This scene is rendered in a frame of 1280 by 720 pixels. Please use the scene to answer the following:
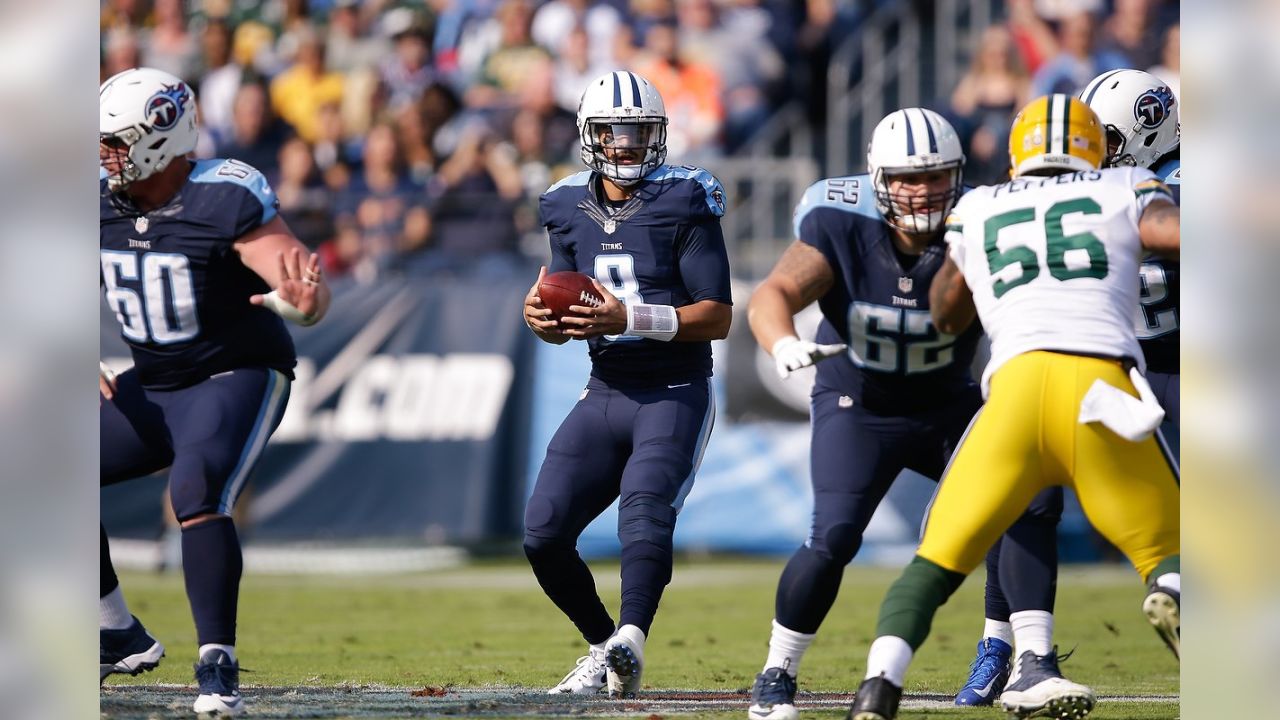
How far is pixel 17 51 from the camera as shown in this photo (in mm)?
3031

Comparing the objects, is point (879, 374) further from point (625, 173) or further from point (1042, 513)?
point (625, 173)

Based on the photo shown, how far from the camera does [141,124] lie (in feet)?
18.3

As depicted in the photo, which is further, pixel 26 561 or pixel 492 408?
pixel 492 408

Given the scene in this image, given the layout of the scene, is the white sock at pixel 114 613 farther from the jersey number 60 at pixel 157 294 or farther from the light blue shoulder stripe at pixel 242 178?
the light blue shoulder stripe at pixel 242 178

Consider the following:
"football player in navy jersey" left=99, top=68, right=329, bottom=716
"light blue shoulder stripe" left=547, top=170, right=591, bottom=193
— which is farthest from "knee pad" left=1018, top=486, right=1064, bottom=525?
"football player in navy jersey" left=99, top=68, right=329, bottom=716

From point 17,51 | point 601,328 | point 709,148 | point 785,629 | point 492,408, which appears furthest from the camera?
point 709,148

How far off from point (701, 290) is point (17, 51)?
10.6ft

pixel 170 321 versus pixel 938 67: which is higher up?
pixel 938 67

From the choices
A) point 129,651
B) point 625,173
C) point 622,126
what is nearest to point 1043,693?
point 625,173

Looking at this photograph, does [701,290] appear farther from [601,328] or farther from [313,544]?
[313,544]

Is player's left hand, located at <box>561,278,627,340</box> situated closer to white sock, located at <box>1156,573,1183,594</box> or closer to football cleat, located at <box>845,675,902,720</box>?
football cleat, located at <box>845,675,902,720</box>

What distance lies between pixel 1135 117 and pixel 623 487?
7.46 feet

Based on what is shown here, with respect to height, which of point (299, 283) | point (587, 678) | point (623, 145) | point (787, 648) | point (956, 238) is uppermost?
point (623, 145)

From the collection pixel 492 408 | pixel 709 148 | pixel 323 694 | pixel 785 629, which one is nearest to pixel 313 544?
pixel 492 408
